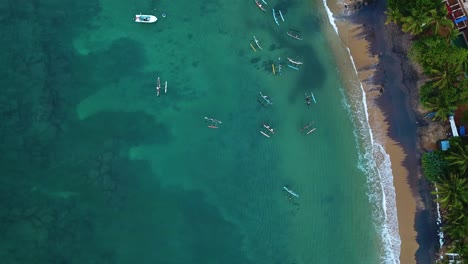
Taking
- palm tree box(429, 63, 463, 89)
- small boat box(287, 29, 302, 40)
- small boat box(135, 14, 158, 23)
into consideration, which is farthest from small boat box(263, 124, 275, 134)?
small boat box(135, 14, 158, 23)

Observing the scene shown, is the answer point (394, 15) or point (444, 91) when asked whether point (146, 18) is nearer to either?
point (394, 15)

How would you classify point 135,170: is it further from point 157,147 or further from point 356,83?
point 356,83

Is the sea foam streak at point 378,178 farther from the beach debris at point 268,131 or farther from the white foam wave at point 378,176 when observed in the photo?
the beach debris at point 268,131

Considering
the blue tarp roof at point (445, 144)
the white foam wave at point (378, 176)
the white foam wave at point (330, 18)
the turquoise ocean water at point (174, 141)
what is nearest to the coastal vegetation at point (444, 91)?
the blue tarp roof at point (445, 144)

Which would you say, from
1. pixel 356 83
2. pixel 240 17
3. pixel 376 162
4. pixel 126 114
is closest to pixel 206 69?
pixel 240 17

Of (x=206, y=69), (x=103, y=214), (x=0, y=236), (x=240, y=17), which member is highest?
(x=240, y=17)

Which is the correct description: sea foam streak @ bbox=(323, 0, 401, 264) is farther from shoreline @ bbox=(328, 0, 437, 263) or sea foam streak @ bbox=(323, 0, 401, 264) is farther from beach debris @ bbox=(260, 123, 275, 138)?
beach debris @ bbox=(260, 123, 275, 138)

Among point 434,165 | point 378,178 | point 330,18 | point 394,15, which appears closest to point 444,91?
point 434,165
